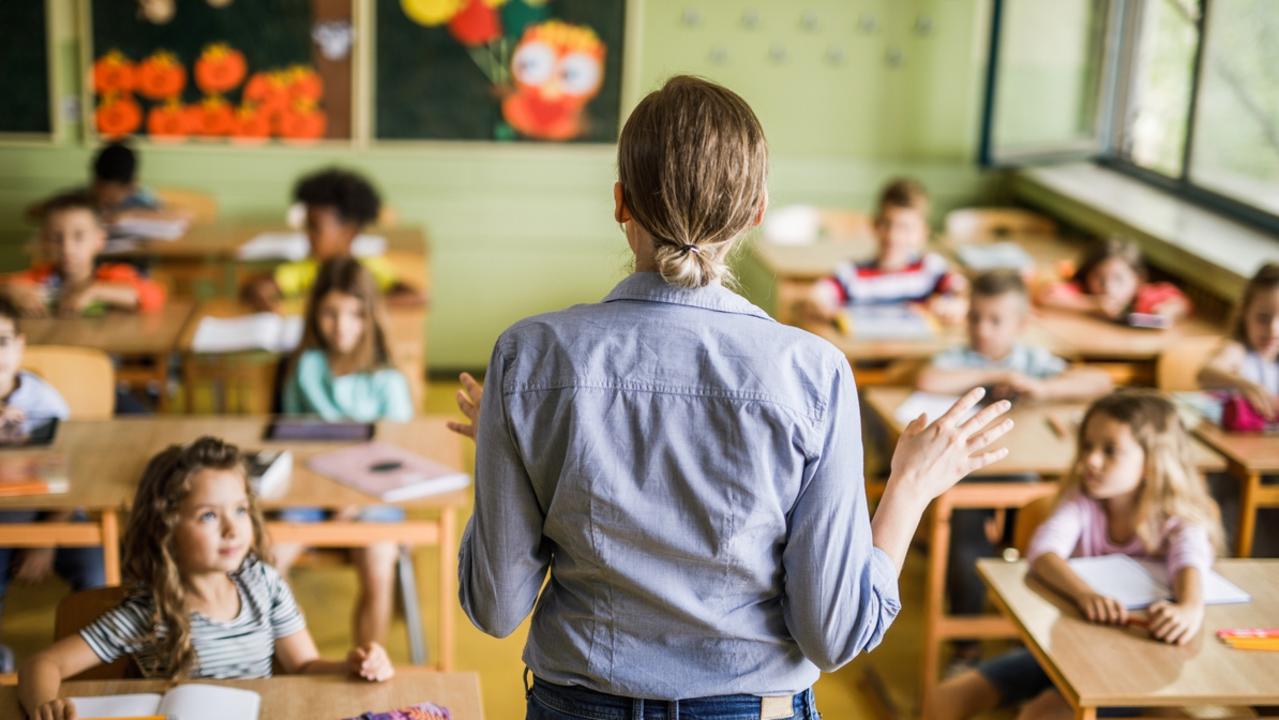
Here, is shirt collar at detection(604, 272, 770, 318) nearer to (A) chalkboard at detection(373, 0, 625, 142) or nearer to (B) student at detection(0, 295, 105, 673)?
(B) student at detection(0, 295, 105, 673)

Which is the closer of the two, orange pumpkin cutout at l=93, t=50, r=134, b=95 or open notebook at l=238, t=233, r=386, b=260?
open notebook at l=238, t=233, r=386, b=260

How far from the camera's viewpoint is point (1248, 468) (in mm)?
3125

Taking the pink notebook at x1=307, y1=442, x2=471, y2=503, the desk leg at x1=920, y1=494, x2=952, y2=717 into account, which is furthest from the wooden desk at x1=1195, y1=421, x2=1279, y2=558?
the pink notebook at x1=307, y1=442, x2=471, y2=503

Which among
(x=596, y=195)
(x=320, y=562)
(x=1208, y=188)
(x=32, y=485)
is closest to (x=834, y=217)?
(x=596, y=195)

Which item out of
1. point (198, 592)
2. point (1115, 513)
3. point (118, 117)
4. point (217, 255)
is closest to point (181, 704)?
point (198, 592)

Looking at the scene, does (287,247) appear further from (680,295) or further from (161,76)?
(680,295)

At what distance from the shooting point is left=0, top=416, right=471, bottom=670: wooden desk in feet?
9.14

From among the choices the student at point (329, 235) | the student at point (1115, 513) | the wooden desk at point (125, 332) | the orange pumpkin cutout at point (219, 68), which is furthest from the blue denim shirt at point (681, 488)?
the orange pumpkin cutout at point (219, 68)

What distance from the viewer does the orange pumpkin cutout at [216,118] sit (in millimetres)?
5598

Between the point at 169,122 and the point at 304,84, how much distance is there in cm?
58

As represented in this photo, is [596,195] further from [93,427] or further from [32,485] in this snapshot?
[32,485]

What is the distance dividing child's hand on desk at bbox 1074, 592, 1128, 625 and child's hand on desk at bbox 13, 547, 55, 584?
7.82ft

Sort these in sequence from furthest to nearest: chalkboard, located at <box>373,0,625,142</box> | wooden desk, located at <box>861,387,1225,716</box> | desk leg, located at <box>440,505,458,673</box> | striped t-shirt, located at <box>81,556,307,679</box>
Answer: chalkboard, located at <box>373,0,625,142</box> < wooden desk, located at <box>861,387,1225,716</box> < desk leg, located at <box>440,505,458,673</box> < striped t-shirt, located at <box>81,556,307,679</box>

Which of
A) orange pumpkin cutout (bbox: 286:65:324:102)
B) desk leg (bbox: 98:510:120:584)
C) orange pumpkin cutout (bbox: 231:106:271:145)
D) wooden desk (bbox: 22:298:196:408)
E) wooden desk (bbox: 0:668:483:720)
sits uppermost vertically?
orange pumpkin cutout (bbox: 286:65:324:102)
